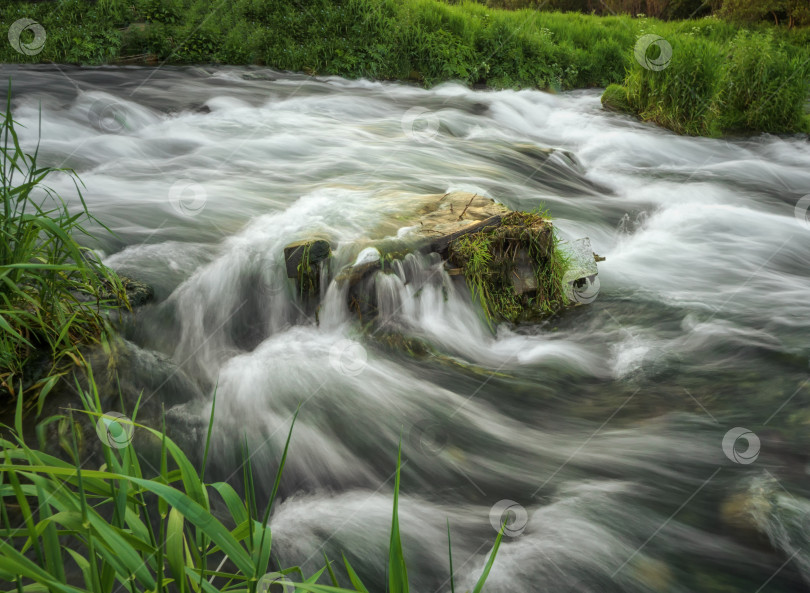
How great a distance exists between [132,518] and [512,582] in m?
1.33

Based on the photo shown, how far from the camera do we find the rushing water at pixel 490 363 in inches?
91.4

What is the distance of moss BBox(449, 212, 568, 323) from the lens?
3.65 metres

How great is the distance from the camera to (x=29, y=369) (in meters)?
2.76

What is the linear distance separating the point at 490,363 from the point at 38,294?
237 cm

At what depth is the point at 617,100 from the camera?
28.0ft

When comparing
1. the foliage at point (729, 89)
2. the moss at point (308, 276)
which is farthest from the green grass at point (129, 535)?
the foliage at point (729, 89)

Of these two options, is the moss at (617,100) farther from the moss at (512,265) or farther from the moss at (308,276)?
the moss at (308,276)

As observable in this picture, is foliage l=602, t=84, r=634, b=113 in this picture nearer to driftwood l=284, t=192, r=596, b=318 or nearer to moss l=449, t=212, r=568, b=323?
driftwood l=284, t=192, r=596, b=318

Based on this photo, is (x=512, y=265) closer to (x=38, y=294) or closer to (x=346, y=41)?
(x=38, y=294)

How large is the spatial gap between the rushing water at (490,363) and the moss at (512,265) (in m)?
0.14

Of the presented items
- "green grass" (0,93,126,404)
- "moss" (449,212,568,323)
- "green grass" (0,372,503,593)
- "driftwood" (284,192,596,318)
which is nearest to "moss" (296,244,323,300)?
"driftwood" (284,192,596,318)

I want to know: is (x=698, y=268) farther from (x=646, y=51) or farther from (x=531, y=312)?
(x=646, y=51)

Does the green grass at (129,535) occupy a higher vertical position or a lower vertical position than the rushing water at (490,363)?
higher

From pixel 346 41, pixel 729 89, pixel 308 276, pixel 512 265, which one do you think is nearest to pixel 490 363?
pixel 512 265
